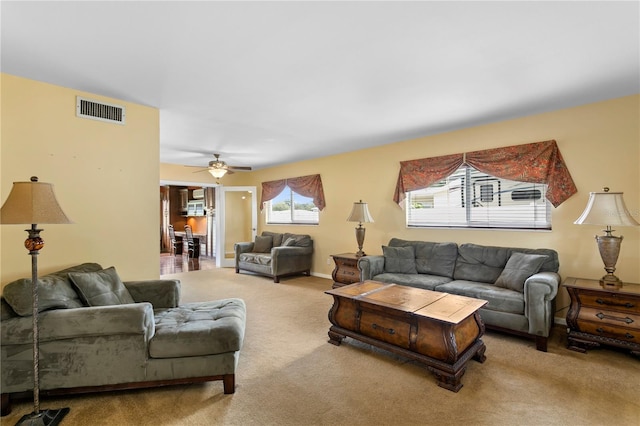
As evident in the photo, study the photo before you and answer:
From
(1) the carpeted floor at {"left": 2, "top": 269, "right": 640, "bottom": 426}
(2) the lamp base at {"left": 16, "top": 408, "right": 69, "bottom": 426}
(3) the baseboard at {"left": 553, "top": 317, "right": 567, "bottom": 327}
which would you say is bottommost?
(1) the carpeted floor at {"left": 2, "top": 269, "right": 640, "bottom": 426}

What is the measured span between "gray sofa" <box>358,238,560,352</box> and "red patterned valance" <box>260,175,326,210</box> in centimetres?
203

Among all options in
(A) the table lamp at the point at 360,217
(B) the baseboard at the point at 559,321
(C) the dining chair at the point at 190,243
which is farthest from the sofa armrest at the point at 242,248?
(B) the baseboard at the point at 559,321

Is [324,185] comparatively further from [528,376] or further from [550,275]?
[528,376]

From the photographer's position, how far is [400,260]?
4191 mm

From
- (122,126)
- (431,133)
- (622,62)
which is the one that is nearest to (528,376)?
(622,62)

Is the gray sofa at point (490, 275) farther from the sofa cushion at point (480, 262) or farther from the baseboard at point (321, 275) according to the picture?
the baseboard at point (321, 275)

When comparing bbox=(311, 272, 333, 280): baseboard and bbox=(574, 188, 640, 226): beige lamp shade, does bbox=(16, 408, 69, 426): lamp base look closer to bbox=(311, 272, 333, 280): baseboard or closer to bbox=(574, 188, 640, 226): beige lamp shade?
bbox=(574, 188, 640, 226): beige lamp shade

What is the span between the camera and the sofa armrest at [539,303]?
2748 mm

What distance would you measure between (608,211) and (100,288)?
4.28 meters

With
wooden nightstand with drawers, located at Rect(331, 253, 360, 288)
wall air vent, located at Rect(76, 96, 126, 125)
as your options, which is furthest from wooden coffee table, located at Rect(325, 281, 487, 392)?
wall air vent, located at Rect(76, 96, 126, 125)

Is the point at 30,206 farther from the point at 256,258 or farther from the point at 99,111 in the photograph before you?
the point at 256,258

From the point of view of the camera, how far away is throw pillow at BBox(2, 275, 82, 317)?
193 cm

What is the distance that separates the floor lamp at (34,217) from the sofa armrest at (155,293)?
928 mm

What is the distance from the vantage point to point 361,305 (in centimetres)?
280
